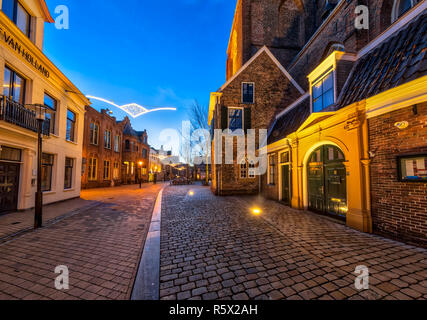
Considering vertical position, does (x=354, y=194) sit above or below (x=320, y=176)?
below

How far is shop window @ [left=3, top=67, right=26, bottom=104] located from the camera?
711 centimetres

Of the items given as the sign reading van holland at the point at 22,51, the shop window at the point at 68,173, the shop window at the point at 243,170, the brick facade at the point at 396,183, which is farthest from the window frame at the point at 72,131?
the brick facade at the point at 396,183

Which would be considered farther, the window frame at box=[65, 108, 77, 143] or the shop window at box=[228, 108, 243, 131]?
the shop window at box=[228, 108, 243, 131]

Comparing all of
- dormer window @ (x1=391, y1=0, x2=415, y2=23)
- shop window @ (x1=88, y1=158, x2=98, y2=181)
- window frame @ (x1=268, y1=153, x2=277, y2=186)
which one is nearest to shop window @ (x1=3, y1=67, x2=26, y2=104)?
window frame @ (x1=268, y1=153, x2=277, y2=186)

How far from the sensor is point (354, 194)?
5543 millimetres

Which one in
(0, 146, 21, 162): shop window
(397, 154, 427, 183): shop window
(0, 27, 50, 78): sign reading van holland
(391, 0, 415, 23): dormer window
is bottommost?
(397, 154, 427, 183): shop window

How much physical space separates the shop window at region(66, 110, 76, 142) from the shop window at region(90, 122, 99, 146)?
947cm

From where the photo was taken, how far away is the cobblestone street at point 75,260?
2.58 m

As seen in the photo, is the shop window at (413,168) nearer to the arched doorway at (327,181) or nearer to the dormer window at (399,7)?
the arched doorway at (327,181)

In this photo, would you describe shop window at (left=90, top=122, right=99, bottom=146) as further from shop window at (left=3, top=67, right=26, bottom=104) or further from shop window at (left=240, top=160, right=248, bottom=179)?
shop window at (left=240, top=160, right=248, bottom=179)

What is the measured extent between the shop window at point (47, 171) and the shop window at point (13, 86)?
3003mm
